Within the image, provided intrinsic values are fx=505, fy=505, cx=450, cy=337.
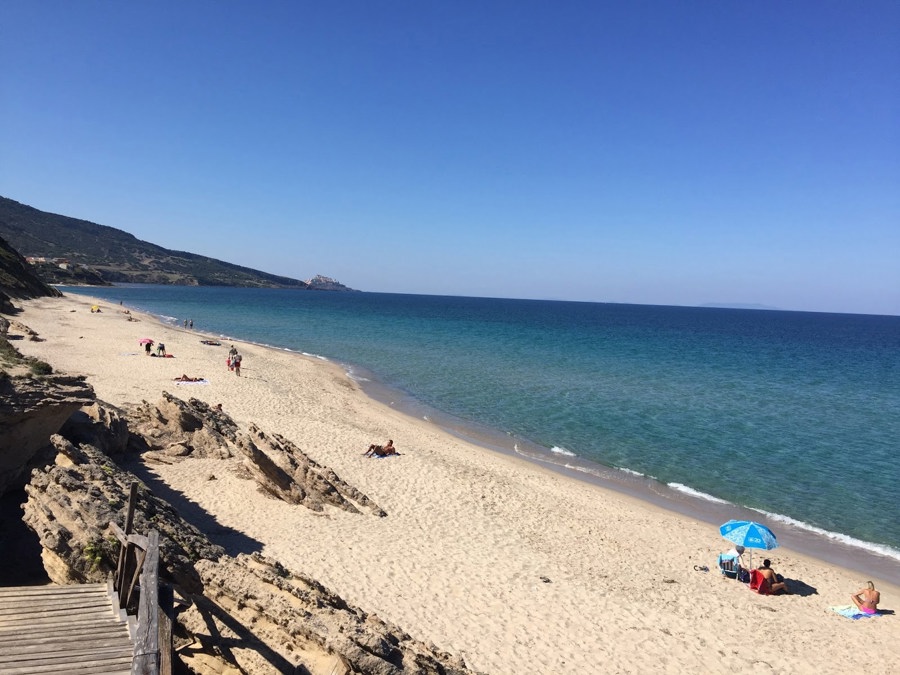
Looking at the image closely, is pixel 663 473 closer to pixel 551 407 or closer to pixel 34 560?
pixel 551 407

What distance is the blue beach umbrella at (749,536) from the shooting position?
13211mm

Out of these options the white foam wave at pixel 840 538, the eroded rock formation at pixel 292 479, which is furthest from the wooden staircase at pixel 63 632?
the white foam wave at pixel 840 538

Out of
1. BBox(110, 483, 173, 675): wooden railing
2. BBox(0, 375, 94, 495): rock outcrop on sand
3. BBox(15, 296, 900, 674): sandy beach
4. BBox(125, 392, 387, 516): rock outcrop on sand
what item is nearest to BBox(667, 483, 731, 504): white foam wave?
BBox(15, 296, 900, 674): sandy beach

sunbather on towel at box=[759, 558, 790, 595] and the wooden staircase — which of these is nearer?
the wooden staircase

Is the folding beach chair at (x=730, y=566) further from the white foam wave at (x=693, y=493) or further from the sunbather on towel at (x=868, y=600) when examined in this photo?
the white foam wave at (x=693, y=493)

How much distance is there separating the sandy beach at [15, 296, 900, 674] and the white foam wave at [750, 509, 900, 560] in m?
2.48

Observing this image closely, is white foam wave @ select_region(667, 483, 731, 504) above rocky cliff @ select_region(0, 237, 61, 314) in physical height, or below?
below

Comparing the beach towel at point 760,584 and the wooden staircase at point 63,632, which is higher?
the wooden staircase at point 63,632

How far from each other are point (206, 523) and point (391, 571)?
475cm

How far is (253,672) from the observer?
5.71 m

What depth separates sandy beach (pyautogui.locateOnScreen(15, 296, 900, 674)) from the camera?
31.8 ft

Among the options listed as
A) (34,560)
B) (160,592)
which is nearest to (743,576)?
(160,592)

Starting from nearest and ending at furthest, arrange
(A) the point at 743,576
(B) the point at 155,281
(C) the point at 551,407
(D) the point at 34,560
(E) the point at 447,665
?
(E) the point at 447,665 < (D) the point at 34,560 < (A) the point at 743,576 < (C) the point at 551,407 < (B) the point at 155,281

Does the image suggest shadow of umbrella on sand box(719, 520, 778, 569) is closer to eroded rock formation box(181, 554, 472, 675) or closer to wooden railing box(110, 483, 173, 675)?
eroded rock formation box(181, 554, 472, 675)
